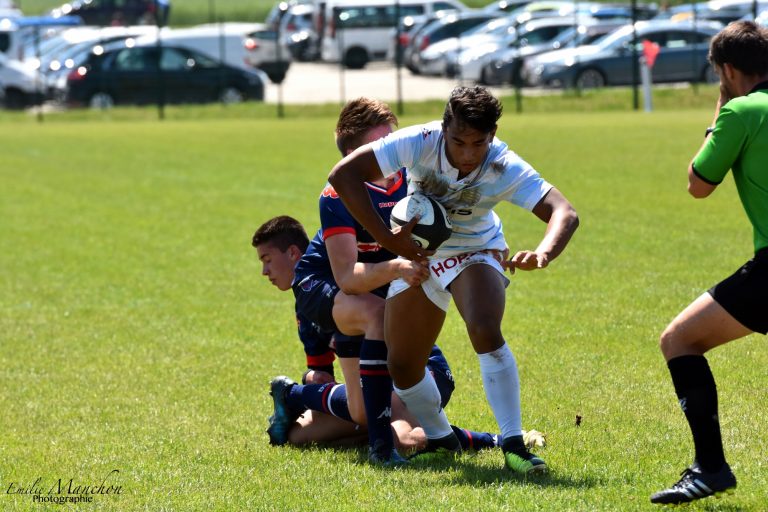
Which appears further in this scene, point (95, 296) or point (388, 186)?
point (95, 296)

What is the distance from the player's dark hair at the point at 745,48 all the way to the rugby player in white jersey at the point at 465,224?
830 millimetres

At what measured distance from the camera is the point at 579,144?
66.2 feet

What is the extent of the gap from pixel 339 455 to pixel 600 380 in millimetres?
1746

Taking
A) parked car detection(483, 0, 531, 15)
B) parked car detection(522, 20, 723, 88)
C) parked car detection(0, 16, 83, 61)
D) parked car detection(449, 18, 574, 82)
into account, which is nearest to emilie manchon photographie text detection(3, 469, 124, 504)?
parked car detection(522, 20, 723, 88)

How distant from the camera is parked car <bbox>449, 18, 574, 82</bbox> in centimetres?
3403

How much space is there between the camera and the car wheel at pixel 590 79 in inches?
1265

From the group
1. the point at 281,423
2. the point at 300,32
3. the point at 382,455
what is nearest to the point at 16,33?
the point at 300,32

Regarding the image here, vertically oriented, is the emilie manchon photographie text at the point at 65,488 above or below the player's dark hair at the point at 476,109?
below

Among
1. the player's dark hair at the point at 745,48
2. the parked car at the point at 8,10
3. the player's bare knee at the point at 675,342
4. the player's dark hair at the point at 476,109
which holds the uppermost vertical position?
the parked car at the point at 8,10

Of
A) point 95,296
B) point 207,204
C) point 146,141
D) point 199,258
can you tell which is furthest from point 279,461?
point 146,141

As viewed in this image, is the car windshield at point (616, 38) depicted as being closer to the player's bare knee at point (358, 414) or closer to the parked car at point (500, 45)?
the parked car at point (500, 45)

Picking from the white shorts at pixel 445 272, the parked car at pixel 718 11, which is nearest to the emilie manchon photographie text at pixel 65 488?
the white shorts at pixel 445 272

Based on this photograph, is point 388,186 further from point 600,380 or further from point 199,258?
point 199,258

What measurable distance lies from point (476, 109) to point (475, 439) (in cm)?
162
